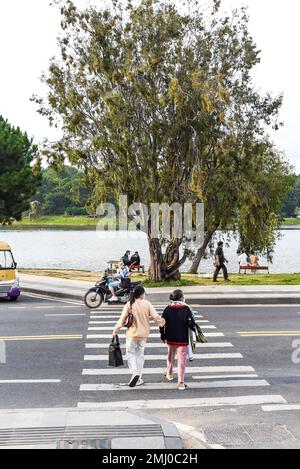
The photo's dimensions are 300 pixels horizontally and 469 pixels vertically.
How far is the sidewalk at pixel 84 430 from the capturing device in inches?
365

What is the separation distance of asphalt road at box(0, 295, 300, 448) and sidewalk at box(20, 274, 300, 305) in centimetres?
334

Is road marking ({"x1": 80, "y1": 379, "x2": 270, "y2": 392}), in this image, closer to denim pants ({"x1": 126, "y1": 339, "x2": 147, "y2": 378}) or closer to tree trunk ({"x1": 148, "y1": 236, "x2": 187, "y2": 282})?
denim pants ({"x1": 126, "y1": 339, "x2": 147, "y2": 378})

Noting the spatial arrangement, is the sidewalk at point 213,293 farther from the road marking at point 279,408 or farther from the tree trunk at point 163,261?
the road marking at point 279,408

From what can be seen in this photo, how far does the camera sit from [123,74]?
1104 inches

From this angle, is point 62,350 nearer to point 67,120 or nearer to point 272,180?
point 67,120

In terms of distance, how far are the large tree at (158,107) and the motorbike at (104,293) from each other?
5.52m

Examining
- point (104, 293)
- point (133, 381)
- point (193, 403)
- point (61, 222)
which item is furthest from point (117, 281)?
point (61, 222)

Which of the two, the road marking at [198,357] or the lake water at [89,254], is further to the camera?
the lake water at [89,254]

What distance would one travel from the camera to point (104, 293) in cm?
2400

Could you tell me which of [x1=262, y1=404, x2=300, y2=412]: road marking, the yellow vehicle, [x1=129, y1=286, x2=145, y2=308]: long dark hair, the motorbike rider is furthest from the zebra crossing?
the yellow vehicle

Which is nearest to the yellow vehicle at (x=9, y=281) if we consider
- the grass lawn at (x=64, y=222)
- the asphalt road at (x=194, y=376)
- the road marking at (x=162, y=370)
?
the asphalt road at (x=194, y=376)

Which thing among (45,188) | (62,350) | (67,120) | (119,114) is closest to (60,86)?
(67,120)

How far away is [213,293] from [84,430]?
54.4 ft

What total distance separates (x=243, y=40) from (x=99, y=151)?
7.20 metres
